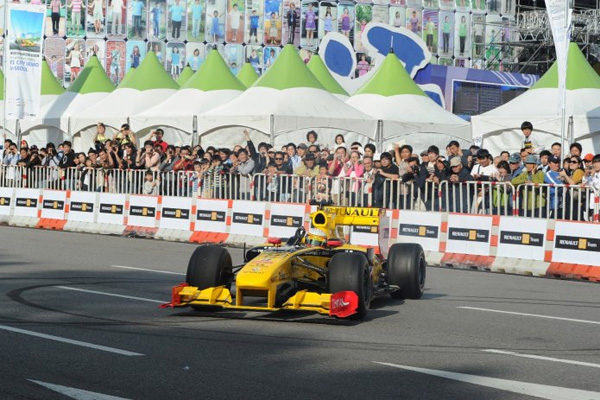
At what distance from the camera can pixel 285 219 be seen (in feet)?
69.3

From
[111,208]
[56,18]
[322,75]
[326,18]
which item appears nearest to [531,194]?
[111,208]

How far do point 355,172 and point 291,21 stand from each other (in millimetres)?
40745

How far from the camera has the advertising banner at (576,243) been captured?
16625 mm

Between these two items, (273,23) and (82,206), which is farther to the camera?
(273,23)

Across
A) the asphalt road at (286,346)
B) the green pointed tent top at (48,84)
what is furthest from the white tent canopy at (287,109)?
the asphalt road at (286,346)

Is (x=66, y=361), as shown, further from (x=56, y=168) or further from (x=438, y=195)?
(x=56, y=168)

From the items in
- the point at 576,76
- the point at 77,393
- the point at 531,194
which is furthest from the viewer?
the point at 576,76

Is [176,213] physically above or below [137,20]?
below

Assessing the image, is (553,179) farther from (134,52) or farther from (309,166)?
(134,52)

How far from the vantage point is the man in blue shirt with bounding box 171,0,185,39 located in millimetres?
58312

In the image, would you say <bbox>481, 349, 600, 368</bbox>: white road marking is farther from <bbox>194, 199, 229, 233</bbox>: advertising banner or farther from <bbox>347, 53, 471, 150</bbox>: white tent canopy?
<bbox>347, 53, 471, 150</bbox>: white tent canopy

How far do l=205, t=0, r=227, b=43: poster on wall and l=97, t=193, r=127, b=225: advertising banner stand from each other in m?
35.1

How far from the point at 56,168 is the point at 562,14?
11.5 m

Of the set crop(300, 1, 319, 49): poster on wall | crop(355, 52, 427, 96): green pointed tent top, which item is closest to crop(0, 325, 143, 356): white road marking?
crop(355, 52, 427, 96): green pointed tent top
